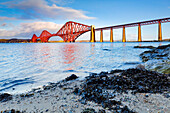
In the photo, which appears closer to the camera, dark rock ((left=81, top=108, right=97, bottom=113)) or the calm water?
dark rock ((left=81, top=108, right=97, bottom=113))

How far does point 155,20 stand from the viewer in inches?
2694

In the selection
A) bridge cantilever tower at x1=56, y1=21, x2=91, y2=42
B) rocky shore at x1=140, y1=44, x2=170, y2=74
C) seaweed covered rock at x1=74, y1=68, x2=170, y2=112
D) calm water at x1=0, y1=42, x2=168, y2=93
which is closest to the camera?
seaweed covered rock at x1=74, y1=68, x2=170, y2=112

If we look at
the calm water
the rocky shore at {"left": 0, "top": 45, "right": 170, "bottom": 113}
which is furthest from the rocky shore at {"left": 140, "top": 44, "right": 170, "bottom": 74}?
the rocky shore at {"left": 0, "top": 45, "right": 170, "bottom": 113}

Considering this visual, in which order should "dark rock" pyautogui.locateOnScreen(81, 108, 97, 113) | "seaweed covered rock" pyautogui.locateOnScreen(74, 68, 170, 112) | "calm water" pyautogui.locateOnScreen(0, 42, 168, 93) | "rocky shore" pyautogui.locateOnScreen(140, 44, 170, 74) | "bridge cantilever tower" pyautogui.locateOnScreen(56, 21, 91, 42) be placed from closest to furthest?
"dark rock" pyautogui.locateOnScreen(81, 108, 97, 113), "seaweed covered rock" pyautogui.locateOnScreen(74, 68, 170, 112), "calm water" pyautogui.locateOnScreen(0, 42, 168, 93), "rocky shore" pyautogui.locateOnScreen(140, 44, 170, 74), "bridge cantilever tower" pyautogui.locateOnScreen(56, 21, 91, 42)

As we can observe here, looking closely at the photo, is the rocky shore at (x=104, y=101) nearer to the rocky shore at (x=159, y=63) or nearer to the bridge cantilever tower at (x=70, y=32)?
the rocky shore at (x=159, y=63)

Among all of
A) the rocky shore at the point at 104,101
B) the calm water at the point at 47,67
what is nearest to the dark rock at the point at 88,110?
the rocky shore at the point at 104,101

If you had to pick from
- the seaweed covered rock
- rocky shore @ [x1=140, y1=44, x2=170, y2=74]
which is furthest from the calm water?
the seaweed covered rock

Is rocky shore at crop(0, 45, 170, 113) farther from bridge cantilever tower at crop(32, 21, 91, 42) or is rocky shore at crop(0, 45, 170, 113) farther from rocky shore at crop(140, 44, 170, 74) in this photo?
bridge cantilever tower at crop(32, 21, 91, 42)

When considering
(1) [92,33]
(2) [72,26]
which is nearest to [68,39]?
(2) [72,26]

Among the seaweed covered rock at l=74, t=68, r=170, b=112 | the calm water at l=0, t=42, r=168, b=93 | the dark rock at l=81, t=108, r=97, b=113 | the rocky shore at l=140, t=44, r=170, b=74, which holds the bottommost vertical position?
the calm water at l=0, t=42, r=168, b=93

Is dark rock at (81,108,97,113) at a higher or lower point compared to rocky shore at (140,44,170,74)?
lower

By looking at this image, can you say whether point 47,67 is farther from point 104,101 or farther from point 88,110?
point 88,110

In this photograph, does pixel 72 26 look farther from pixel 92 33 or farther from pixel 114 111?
pixel 114 111

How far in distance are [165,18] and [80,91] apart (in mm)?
79451
